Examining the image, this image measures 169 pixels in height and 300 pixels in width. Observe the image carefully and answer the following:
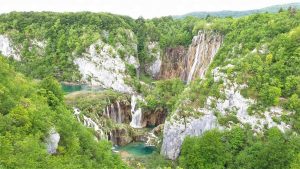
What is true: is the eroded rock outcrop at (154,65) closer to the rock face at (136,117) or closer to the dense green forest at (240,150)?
the rock face at (136,117)

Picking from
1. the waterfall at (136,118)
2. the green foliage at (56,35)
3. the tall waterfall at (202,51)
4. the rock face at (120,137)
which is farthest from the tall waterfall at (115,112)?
the green foliage at (56,35)

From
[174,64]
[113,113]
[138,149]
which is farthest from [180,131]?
[174,64]

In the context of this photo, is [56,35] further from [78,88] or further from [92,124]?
[92,124]

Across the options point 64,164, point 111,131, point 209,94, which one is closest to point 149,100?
point 111,131

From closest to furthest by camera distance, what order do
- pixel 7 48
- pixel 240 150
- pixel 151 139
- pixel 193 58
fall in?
1. pixel 240 150
2. pixel 151 139
3. pixel 193 58
4. pixel 7 48

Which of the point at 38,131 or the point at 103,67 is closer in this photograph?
the point at 38,131

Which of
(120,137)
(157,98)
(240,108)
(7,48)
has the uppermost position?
(7,48)

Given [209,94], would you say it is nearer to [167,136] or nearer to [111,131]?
[167,136]
